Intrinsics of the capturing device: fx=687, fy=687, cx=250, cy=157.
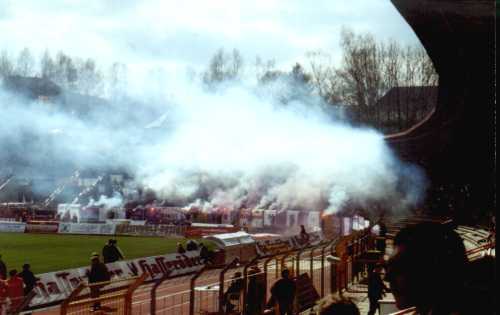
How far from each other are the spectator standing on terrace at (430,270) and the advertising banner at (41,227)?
41.0 m

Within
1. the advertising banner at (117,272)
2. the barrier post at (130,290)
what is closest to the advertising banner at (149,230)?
the advertising banner at (117,272)

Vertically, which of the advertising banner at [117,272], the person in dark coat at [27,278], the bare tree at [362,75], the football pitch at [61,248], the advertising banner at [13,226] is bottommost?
the football pitch at [61,248]

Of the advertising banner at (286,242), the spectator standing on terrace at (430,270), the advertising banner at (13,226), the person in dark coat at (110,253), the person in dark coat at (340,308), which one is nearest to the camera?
the spectator standing on terrace at (430,270)

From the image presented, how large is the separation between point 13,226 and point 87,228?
530 centimetres

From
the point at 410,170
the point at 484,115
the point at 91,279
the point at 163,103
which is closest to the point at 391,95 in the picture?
the point at 410,170

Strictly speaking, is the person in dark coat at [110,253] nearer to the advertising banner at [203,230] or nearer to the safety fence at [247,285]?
the safety fence at [247,285]

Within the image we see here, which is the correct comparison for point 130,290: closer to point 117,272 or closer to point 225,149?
point 117,272

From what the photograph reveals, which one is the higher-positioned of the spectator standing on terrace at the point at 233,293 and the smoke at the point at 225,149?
the smoke at the point at 225,149

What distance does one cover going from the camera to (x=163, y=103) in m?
52.5

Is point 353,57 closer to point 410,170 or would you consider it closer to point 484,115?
point 410,170

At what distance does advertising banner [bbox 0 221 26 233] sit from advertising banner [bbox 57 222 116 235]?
2.51 meters

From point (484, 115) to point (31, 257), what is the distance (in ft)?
75.2

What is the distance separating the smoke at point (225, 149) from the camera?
31047 mm

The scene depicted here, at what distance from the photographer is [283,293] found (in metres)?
10.9
